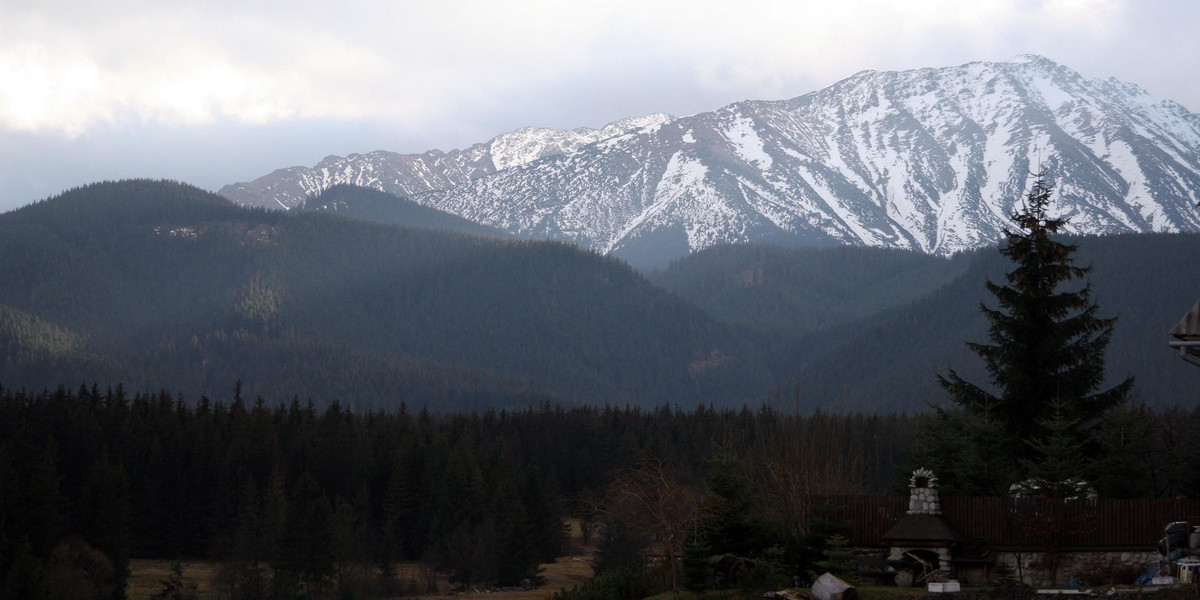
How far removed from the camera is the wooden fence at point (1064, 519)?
40.0m

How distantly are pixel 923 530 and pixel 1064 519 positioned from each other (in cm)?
401

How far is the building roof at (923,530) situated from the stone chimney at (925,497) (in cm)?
28

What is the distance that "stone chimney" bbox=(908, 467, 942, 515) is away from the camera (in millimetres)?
41688

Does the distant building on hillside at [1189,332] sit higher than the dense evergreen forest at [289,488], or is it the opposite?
the distant building on hillside at [1189,332]

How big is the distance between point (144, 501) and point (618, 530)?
41501mm

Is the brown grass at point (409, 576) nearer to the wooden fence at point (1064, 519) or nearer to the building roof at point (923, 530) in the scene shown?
the building roof at point (923, 530)

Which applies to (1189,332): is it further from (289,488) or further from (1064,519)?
(289,488)

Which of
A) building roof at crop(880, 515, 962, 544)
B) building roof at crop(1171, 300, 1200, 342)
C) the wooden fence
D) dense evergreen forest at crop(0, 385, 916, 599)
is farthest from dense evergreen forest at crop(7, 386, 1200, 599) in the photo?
building roof at crop(1171, 300, 1200, 342)

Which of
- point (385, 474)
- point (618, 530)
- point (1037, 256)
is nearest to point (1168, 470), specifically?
point (1037, 256)

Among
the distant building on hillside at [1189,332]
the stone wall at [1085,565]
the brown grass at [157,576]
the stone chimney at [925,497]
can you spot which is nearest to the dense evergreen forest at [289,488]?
the brown grass at [157,576]

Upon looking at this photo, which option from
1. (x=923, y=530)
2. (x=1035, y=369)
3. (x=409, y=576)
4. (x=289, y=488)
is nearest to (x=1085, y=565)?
(x=923, y=530)

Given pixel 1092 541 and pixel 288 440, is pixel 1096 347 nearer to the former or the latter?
pixel 1092 541

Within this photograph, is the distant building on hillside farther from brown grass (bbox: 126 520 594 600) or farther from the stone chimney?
brown grass (bbox: 126 520 594 600)

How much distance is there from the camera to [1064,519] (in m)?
40.3
